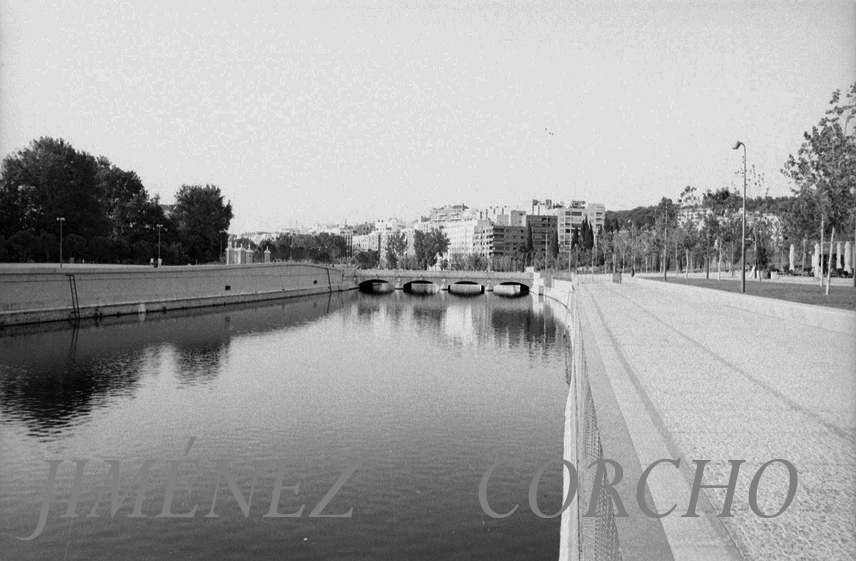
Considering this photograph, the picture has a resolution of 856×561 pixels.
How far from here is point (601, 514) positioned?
4836mm

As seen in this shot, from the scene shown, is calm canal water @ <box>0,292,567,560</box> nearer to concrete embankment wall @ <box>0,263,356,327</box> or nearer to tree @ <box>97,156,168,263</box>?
concrete embankment wall @ <box>0,263,356,327</box>

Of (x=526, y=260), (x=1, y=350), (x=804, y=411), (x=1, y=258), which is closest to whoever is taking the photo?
(x=804, y=411)

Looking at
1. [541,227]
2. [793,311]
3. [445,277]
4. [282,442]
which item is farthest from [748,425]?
[541,227]

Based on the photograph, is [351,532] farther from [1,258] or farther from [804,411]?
[1,258]

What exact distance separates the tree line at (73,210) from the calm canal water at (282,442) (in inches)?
769

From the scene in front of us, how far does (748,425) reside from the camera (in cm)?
782

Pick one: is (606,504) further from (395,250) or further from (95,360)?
(395,250)

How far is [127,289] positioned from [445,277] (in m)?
48.1

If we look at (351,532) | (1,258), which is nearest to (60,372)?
(351,532)

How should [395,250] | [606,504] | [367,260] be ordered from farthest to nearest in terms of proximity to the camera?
[395,250]
[367,260]
[606,504]

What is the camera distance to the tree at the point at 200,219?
69.2 m

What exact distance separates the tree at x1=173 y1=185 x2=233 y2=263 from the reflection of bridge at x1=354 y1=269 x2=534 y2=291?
2144 cm

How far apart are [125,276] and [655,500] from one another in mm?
41520

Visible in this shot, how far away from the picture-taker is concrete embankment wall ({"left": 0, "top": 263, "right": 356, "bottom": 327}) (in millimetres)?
33656
